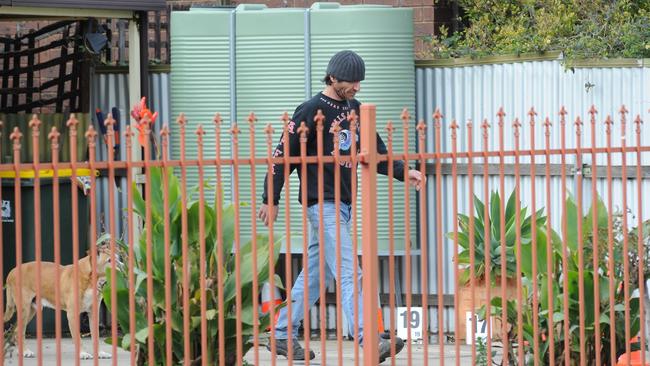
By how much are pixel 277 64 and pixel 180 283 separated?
3596mm

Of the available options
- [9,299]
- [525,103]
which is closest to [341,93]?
[525,103]

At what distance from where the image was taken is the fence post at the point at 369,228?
6.14 metres

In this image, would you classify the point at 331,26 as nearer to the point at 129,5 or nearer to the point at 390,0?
the point at 129,5

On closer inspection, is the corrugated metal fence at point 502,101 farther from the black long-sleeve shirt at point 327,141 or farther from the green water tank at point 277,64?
the black long-sleeve shirt at point 327,141

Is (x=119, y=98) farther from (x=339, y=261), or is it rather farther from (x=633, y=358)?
(x=633, y=358)

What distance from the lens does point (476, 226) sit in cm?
736

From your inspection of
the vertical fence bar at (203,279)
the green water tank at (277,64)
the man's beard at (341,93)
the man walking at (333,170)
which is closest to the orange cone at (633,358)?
the man walking at (333,170)

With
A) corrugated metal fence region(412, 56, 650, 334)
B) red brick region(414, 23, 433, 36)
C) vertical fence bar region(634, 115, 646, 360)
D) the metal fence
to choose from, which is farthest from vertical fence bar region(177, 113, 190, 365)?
red brick region(414, 23, 433, 36)

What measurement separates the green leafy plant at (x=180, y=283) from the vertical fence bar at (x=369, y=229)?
42 centimetres

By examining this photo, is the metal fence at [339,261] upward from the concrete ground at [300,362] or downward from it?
upward

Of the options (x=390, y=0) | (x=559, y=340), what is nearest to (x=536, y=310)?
(x=559, y=340)

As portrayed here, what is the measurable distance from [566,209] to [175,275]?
1955 millimetres

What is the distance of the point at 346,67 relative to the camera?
24.3 ft

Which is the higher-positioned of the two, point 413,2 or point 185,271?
point 413,2
